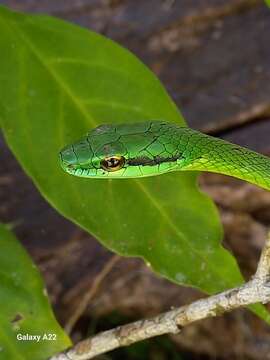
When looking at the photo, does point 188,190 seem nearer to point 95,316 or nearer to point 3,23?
point 3,23

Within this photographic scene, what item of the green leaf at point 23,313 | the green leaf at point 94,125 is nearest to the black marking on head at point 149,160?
the green leaf at point 94,125

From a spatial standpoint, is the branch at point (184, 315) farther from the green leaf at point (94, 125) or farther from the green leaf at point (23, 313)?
the green leaf at point (94, 125)

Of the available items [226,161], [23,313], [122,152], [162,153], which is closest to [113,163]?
[122,152]

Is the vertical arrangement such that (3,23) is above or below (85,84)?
above

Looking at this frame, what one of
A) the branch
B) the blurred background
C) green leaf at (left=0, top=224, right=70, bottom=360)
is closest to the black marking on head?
green leaf at (left=0, top=224, right=70, bottom=360)

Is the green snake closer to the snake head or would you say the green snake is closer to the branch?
the snake head

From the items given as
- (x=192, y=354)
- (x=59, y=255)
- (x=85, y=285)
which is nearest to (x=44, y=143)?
(x=59, y=255)
